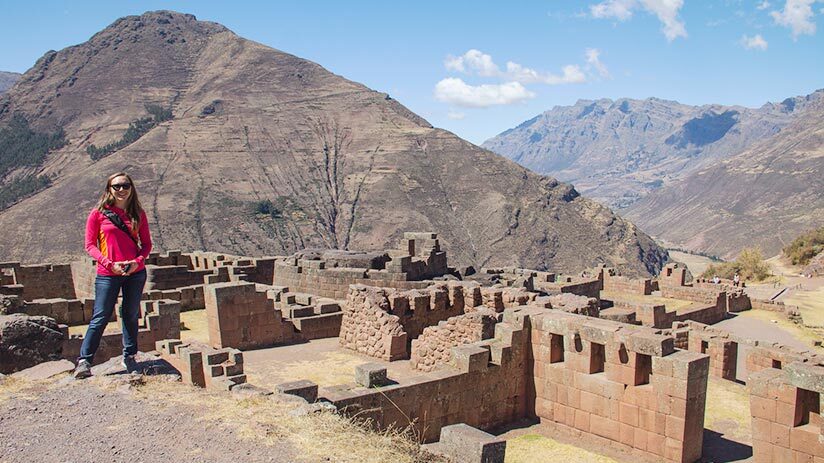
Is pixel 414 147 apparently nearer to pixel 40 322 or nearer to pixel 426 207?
pixel 426 207

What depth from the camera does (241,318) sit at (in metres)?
16.1

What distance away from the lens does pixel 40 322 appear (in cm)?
1116

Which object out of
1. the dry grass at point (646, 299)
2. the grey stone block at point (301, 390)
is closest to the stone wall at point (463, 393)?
the grey stone block at point (301, 390)

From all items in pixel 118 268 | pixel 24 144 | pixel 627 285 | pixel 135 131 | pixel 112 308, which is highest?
pixel 135 131

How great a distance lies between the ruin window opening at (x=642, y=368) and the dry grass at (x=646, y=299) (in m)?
20.6

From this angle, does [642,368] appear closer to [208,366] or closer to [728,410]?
[728,410]

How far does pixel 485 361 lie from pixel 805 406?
5.00 m

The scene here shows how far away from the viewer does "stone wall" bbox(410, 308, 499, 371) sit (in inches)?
539

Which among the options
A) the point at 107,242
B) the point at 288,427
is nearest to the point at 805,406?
the point at 288,427

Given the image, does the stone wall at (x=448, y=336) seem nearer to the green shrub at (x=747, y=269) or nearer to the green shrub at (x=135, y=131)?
the green shrub at (x=747, y=269)

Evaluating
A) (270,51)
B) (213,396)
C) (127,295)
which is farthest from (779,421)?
(270,51)

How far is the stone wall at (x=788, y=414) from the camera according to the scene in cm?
1002

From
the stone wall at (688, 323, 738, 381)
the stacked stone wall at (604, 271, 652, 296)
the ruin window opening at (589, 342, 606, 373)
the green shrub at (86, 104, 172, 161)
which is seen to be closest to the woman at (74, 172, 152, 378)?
the ruin window opening at (589, 342, 606, 373)

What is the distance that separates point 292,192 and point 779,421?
93.7 meters
